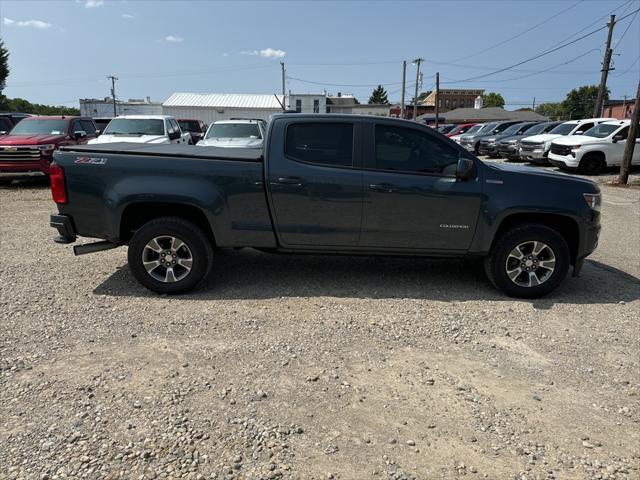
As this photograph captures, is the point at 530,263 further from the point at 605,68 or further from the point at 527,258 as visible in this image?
the point at 605,68

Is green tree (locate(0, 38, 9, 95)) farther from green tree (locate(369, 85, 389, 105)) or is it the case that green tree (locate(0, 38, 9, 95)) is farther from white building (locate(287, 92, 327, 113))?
green tree (locate(369, 85, 389, 105))

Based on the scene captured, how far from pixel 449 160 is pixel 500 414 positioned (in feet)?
8.85

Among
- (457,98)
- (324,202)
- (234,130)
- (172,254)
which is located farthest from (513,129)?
(457,98)

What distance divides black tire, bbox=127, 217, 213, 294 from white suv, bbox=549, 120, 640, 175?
15106 millimetres

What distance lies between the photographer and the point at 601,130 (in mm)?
17078

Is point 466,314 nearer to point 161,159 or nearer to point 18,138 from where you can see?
point 161,159

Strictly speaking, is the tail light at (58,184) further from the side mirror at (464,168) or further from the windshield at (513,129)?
the windshield at (513,129)

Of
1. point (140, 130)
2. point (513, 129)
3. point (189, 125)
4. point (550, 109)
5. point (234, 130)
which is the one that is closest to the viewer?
point (140, 130)

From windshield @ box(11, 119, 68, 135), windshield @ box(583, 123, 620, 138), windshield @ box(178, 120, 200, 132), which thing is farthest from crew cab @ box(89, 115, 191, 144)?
windshield @ box(583, 123, 620, 138)

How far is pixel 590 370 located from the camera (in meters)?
3.67

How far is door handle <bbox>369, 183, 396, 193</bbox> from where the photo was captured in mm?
4844

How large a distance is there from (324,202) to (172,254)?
63.7 inches

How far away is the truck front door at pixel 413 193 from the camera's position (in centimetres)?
487

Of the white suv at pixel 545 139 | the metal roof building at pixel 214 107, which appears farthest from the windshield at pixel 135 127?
the metal roof building at pixel 214 107
